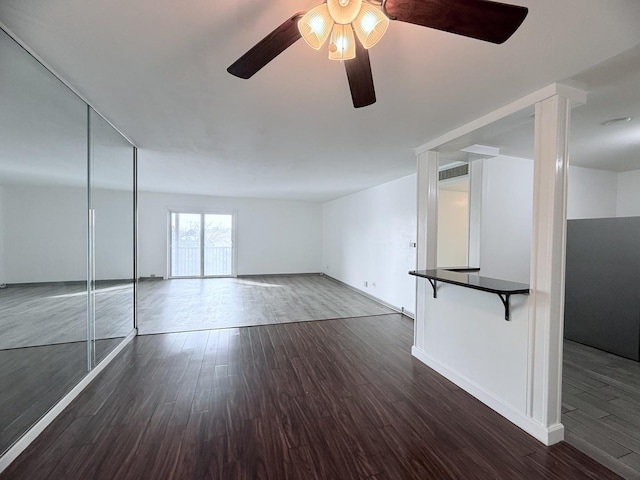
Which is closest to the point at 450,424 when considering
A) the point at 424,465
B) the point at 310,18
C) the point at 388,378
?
the point at 424,465

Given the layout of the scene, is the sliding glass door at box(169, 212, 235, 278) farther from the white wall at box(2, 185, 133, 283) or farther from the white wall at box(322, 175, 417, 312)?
the white wall at box(2, 185, 133, 283)

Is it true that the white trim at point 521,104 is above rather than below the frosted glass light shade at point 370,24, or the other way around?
above

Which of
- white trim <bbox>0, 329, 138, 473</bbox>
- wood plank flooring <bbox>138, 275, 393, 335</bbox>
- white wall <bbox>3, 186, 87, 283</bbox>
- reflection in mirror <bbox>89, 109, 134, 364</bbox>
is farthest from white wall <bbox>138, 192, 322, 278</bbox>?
white wall <bbox>3, 186, 87, 283</bbox>

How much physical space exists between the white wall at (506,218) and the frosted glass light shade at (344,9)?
3.03 meters

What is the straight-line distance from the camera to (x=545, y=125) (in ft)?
6.10

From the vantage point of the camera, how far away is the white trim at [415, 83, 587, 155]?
1794 millimetres

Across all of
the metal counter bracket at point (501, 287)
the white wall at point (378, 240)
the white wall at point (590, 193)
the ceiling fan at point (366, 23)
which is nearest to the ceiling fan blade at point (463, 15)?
the ceiling fan at point (366, 23)

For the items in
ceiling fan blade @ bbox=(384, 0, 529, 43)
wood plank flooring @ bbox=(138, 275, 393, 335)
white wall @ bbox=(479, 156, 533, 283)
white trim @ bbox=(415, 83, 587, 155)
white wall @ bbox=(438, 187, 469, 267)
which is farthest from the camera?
white wall @ bbox=(438, 187, 469, 267)

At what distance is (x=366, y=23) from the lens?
1.06m

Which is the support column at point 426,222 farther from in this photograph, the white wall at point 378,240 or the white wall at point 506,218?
the white wall at point 378,240

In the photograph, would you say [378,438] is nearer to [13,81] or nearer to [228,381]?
[228,381]

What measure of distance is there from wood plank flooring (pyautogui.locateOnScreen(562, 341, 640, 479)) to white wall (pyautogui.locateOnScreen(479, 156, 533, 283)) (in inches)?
45.7

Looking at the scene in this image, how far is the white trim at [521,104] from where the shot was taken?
1.79 m

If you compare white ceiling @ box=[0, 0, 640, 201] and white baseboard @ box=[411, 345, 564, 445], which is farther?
white baseboard @ box=[411, 345, 564, 445]
